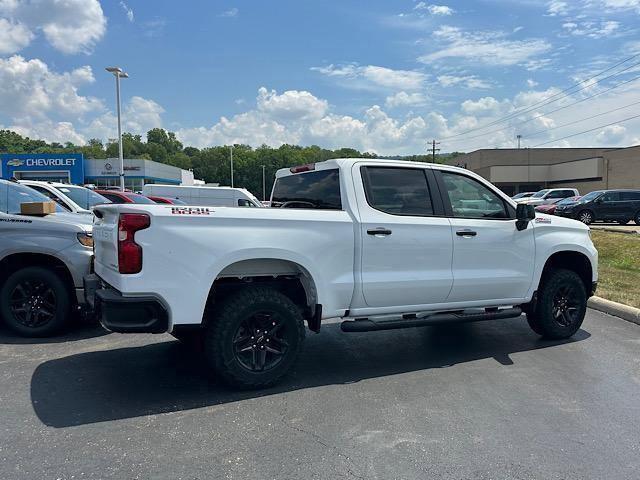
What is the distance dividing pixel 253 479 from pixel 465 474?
1.28m

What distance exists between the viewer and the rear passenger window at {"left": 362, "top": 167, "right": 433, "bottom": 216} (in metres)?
4.97

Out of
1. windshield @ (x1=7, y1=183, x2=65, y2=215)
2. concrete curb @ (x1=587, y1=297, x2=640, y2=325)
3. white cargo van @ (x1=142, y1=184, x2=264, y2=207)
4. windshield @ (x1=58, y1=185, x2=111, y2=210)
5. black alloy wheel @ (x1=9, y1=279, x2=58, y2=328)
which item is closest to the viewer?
black alloy wheel @ (x1=9, y1=279, x2=58, y2=328)

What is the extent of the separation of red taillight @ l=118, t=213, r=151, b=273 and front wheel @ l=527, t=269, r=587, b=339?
4.51 meters

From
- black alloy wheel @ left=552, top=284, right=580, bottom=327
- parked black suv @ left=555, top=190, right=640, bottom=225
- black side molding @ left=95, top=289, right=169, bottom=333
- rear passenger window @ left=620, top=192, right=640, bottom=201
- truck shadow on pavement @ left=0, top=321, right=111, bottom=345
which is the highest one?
rear passenger window @ left=620, top=192, right=640, bottom=201

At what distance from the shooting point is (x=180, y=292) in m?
3.98

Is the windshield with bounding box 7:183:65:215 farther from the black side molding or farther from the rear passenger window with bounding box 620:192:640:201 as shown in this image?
the rear passenger window with bounding box 620:192:640:201

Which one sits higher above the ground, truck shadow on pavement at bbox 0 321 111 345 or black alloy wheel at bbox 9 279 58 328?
black alloy wheel at bbox 9 279 58 328

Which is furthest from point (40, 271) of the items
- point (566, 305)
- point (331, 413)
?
point (566, 305)

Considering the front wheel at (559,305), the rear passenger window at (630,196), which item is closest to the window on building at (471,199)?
the front wheel at (559,305)

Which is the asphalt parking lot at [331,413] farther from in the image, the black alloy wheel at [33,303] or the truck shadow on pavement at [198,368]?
the black alloy wheel at [33,303]

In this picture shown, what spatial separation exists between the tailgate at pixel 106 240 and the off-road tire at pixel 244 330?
94 cm

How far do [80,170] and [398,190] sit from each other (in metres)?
50.2

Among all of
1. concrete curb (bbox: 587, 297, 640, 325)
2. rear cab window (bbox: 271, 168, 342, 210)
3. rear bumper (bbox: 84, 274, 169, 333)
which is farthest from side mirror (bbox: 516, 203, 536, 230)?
rear bumper (bbox: 84, 274, 169, 333)

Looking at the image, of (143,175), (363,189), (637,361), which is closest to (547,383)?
(637,361)
